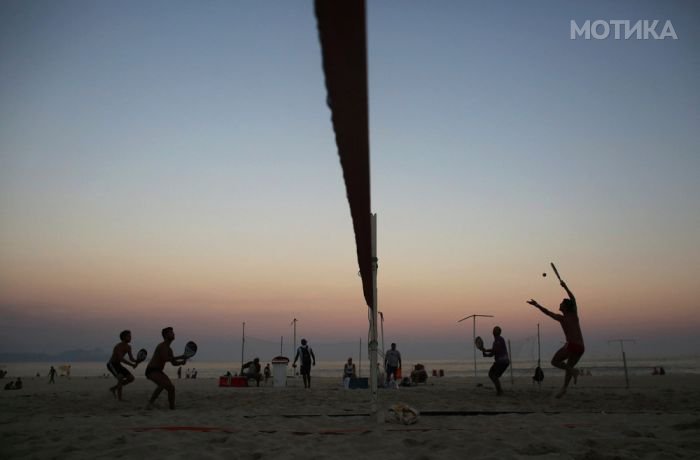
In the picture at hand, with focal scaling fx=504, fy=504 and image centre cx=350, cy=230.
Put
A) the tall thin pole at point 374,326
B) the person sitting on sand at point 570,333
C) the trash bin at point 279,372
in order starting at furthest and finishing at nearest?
the trash bin at point 279,372
the person sitting on sand at point 570,333
the tall thin pole at point 374,326

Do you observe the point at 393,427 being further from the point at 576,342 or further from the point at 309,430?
the point at 576,342

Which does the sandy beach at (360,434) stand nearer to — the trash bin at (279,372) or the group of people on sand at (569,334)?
the group of people on sand at (569,334)

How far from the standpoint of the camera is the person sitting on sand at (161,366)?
9.34 meters

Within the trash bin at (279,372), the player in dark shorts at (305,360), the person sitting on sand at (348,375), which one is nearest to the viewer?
the person sitting on sand at (348,375)

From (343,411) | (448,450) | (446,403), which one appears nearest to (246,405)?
(343,411)

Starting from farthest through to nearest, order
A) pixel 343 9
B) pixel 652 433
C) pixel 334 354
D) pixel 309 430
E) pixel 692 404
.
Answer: pixel 334 354, pixel 692 404, pixel 309 430, pixel 652 433, pixel 343 9

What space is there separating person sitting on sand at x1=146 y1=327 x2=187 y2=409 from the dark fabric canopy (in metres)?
7.29

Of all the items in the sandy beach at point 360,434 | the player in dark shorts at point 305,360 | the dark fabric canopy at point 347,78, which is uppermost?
the dark fabric canopy at point 347,78

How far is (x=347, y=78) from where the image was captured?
2180 millimetres

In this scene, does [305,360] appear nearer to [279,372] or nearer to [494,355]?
[279,372]

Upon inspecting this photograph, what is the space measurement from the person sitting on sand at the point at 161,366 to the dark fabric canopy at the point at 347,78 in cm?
729

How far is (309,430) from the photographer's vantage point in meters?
6.10

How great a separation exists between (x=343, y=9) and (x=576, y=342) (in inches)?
411

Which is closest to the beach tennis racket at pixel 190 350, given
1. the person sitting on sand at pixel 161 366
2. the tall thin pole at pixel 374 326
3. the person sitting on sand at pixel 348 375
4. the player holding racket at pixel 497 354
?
the person sitting on sand at pixel 161 366
